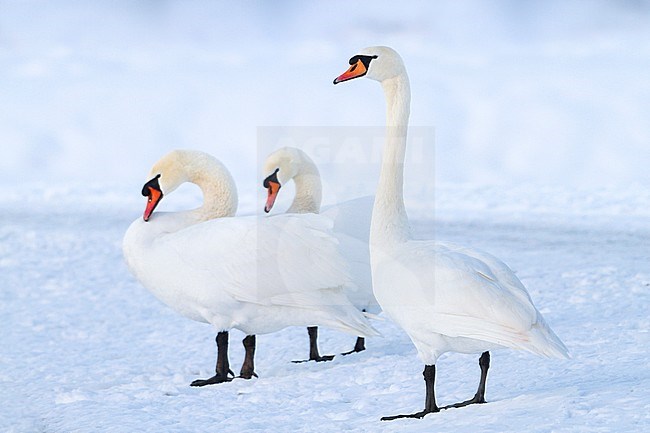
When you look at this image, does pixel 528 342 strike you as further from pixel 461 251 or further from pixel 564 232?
pixel 564 232

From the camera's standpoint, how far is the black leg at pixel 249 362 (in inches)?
205

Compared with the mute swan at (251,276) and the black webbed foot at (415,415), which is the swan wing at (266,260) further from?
the black webbed foot at (415,415)

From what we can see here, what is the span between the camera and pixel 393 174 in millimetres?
4301

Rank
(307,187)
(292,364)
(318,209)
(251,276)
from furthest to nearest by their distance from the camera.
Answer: (318,209), (307,187), (292,364), (251,276)

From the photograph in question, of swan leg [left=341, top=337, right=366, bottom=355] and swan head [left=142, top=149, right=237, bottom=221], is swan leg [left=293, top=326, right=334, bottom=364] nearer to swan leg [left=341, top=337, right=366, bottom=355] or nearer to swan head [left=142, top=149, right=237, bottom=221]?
swan leg [left=341, top=337, right=366, bottom=355]

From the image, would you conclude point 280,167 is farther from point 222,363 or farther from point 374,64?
point 374,64

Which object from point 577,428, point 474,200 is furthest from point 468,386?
point 474,200

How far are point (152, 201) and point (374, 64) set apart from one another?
2016 millimetres

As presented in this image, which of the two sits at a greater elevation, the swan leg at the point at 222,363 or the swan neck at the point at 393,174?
the swan neck at the point at 393,174

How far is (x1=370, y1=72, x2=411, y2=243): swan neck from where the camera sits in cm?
419

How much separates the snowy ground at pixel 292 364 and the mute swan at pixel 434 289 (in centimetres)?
29

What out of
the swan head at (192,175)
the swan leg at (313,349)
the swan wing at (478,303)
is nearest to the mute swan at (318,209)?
the swan leg at (313,349)

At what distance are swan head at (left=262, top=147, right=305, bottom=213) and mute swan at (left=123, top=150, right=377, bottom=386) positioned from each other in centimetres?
99

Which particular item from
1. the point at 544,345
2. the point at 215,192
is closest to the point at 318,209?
the point at 215,192
